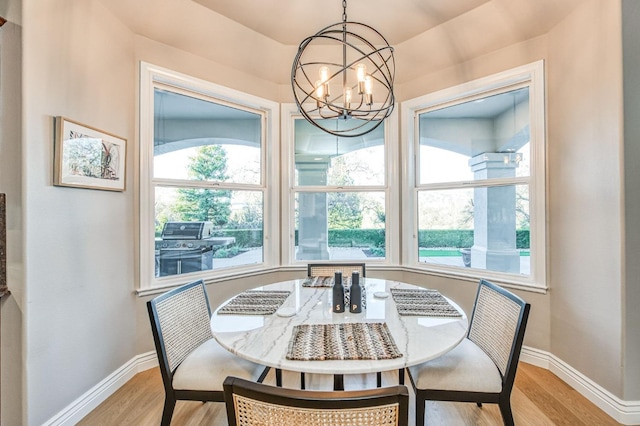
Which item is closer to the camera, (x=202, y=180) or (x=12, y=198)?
(x=12, y=198)

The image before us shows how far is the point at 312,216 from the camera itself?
3.29 meters

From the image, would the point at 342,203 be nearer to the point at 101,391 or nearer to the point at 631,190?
the point at 631,190

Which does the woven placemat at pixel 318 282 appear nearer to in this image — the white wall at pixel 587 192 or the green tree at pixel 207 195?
the green tree at pixel 207 195

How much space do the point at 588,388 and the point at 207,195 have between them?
10.8 feet

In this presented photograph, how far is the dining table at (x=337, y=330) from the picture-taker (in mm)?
1135

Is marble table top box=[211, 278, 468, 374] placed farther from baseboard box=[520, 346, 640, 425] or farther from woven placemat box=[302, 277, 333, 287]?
baseboard box=[520, 346, 640, 425]

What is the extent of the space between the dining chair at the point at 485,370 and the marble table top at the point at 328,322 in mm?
230

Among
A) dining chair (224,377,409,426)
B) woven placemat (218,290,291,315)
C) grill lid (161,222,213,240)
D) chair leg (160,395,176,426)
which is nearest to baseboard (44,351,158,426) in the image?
chair leg (160,395,176,426)

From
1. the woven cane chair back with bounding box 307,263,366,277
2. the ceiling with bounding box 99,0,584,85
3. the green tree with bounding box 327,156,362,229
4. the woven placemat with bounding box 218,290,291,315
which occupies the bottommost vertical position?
the woven placemat with bounding box 218,290,291,315

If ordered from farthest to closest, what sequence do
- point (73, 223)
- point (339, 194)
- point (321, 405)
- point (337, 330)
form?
point (339, 194) < point (73, 223) < point (337, 330) < point (321, 405)

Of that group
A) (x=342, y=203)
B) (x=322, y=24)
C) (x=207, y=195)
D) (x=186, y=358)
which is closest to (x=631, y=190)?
(x=342, y=203)

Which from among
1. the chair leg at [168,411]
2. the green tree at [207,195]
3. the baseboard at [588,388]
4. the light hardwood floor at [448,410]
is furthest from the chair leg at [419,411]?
the green tree at [207,195]

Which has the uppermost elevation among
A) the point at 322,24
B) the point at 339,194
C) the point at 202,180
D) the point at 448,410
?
the point at 322,24

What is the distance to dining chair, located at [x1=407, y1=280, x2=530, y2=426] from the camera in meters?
1.41
